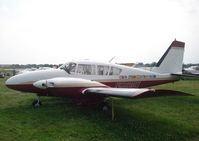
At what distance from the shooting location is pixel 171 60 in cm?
1588

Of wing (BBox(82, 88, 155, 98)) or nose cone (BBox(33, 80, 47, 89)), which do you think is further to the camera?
nose cone (BBox(33, 80, 47, 89))

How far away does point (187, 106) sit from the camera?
12500 mm

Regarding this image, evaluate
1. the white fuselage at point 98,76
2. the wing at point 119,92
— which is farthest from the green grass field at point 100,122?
the white fuselage at point 98,76

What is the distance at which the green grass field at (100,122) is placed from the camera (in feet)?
25.1

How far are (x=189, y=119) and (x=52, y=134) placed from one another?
17.3 ft

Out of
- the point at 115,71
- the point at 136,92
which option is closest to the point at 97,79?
the point at 115,71

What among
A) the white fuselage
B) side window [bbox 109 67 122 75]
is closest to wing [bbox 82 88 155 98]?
the white fuselage

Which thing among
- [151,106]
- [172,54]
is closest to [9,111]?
[151,106]

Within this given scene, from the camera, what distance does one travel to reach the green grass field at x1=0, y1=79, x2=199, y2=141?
25.1 feet

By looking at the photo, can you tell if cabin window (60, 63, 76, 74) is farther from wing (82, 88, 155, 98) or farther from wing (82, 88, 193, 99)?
wing (82, 88, 193, 99)

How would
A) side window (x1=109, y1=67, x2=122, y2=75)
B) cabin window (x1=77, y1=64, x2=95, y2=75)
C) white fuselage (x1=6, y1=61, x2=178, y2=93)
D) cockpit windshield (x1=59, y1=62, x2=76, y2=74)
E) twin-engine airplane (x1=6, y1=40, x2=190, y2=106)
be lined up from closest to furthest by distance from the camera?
twin-engine airplane (x1=6, y1=40, x2=190, y2=106) → white fuselage (x1=6, y1=61, x2=178, y2=93) → cockpit windshield (x1=59, y1=62, x2=76, y2=74) → cabin window (x1=77, y1=64, x2=95, y2=75) → side window (x1=109, y1=67, x2=122, y2=75)

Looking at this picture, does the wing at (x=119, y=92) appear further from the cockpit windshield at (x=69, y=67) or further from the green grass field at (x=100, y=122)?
the cockpit windshield at (x=69, y=67)

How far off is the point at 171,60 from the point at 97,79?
17.9ft

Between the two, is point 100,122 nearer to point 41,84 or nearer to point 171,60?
point 41,84
